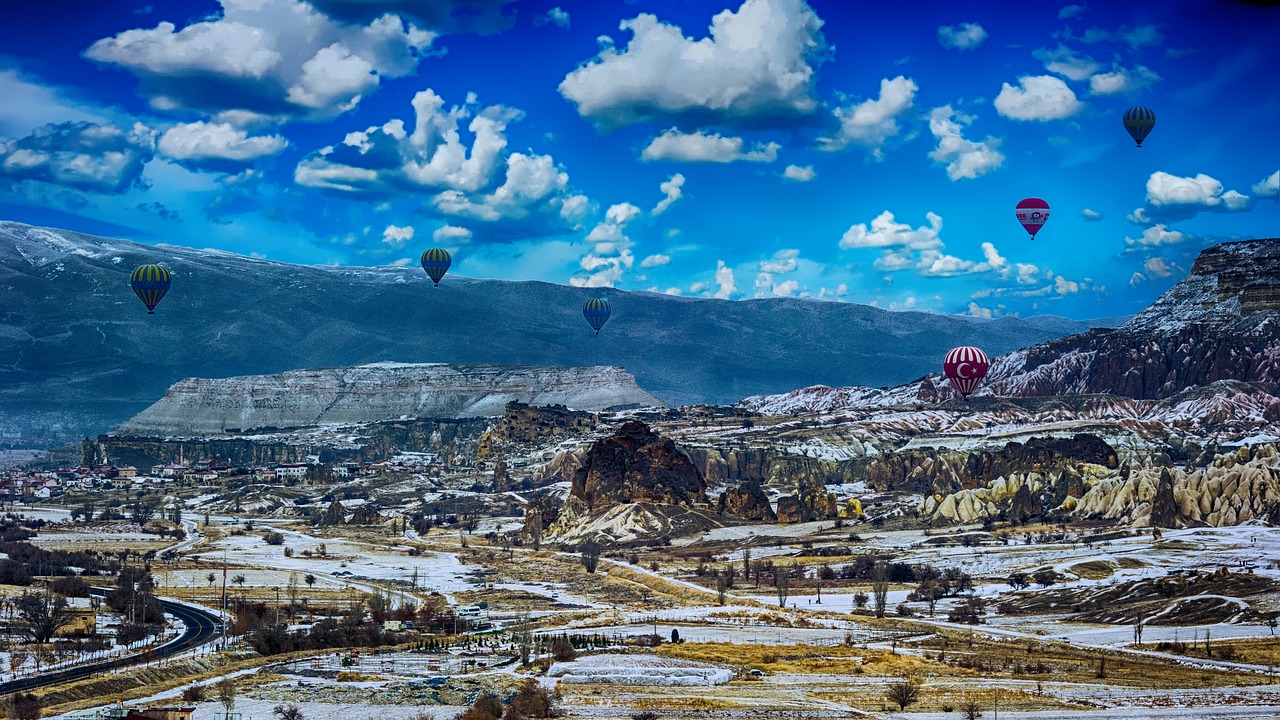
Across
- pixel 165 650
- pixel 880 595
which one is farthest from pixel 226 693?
pixel 880 595

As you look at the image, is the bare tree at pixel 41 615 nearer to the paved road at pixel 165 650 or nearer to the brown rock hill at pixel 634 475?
the paved road at pixel 165 650

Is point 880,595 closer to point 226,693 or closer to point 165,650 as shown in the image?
point 165,650

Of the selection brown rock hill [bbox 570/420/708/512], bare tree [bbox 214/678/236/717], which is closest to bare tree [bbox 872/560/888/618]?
bare tree [bbox 214/678/236/717]

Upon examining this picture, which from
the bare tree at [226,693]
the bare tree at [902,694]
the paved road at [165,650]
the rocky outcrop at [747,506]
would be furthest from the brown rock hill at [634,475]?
the bare tree at [902,694]

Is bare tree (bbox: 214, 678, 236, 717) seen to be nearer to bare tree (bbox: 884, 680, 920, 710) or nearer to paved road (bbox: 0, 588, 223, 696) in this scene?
paved road (bbox: 0, 588, 223, 696)

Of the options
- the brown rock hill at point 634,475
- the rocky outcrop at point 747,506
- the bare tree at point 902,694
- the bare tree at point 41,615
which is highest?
the brown rock hill at point 634,475

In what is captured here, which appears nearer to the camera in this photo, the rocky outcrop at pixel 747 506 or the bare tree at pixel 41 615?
the bare tree at pixel 41 615

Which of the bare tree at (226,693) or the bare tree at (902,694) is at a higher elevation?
the bare tree at (902,694)
